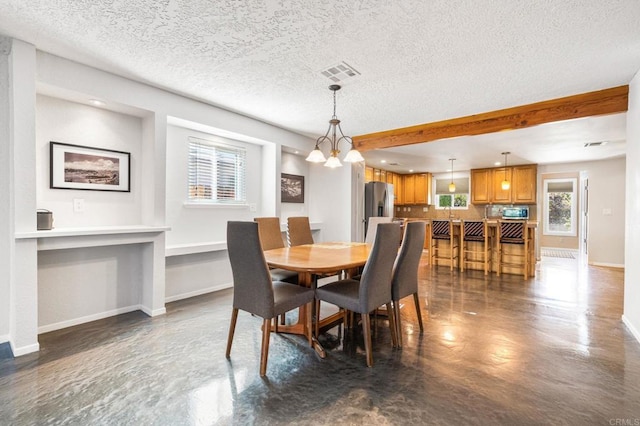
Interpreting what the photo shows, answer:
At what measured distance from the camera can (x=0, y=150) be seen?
2.30m

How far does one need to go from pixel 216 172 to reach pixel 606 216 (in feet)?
25.0

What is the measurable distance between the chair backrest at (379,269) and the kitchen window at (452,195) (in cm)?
667

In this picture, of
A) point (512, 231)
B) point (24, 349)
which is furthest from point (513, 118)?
point (24, 349)

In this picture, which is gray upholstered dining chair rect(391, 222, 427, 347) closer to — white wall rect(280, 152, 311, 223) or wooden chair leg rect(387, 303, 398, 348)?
wooden chair leg rect(387, 303, 398, 348)

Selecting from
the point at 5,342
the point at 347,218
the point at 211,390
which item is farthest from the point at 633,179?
the point at 5,342

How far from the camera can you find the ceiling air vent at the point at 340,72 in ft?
8.52

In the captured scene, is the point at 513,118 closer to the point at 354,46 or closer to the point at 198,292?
the point at 354,46

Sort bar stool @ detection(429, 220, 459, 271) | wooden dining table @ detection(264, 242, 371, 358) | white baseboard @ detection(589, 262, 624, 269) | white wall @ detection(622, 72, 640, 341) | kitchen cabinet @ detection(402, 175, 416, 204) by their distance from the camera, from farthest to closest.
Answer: kitchen cabinet @ detection(402, 175, 416, 204) < white baseboard @ detection(589, 262, 624, 269) < bar stool @ detection(429, 220, 459, 271) < white wall @ detection(622, 72, 640, 341) < wooden dining table @ detection(264, 242, 371, 358)

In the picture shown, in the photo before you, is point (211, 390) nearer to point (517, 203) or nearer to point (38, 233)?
point (38, 233)

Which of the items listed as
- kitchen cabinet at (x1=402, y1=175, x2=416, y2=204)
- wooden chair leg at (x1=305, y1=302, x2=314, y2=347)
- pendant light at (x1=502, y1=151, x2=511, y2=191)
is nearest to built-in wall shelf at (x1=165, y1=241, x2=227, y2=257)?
wooden chair leg at (x1=305, y1=302, x2=314, y2=347)

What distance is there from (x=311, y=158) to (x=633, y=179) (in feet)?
9.76

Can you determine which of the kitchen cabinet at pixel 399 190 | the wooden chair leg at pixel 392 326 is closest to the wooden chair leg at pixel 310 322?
the wooden chair leg at pixel 392 326

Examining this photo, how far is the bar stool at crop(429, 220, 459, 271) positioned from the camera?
215 inches

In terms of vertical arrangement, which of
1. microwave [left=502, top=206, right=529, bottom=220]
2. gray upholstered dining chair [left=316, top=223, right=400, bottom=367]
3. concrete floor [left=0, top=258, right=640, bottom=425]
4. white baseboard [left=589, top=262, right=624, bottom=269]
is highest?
microwave [left=502, top=206, right=529, bottom=220]
